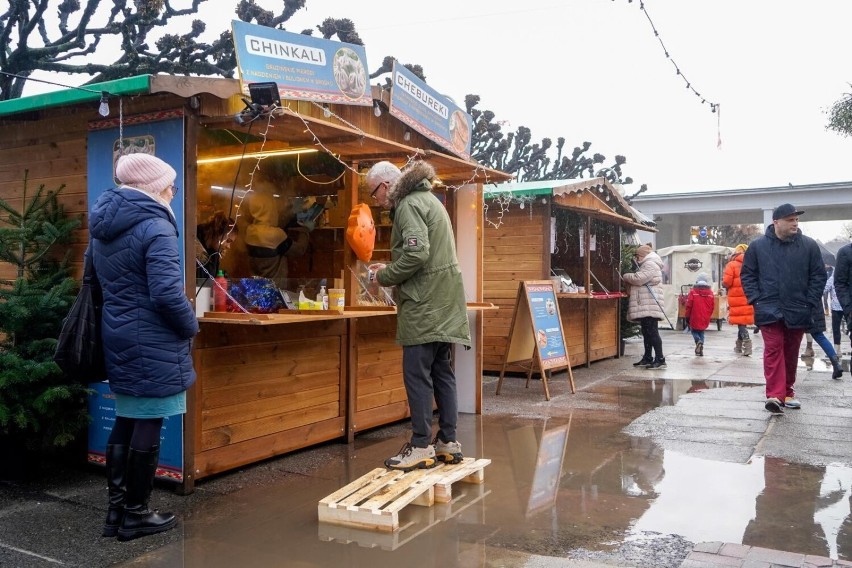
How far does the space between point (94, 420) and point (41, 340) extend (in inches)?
24.5

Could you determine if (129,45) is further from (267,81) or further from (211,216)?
(267,81)

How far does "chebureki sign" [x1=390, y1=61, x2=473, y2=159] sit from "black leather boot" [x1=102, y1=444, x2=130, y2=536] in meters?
3.57

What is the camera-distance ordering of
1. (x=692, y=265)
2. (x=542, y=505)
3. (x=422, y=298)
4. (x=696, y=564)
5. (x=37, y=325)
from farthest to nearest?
(x=692, y=265) < (x=37, y=325) < (x=422, y=298) < (x=542, y=505) < (x=696, y=564)

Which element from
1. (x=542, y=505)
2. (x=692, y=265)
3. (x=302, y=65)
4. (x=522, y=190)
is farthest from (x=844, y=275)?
(x=692, y=265)

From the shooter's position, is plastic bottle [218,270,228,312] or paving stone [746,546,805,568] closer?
paving stone [746,546,805,568]

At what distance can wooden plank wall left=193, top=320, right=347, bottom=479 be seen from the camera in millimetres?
4680

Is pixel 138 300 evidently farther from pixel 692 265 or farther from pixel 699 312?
pixel 692 265

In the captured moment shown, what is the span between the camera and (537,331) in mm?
8086

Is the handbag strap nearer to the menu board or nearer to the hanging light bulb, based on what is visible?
the hanging light bulb

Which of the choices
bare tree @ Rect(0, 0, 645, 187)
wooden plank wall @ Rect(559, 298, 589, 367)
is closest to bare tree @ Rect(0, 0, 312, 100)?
bare tree @ Rect(0, 0, 645, 187)

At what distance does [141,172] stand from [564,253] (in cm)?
828

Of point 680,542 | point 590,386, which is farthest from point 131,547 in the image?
point 590,386

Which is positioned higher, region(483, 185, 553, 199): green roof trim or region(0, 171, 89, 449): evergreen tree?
region(483, 185, 553, 199): green roof trim

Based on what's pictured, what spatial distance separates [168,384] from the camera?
3600mm
